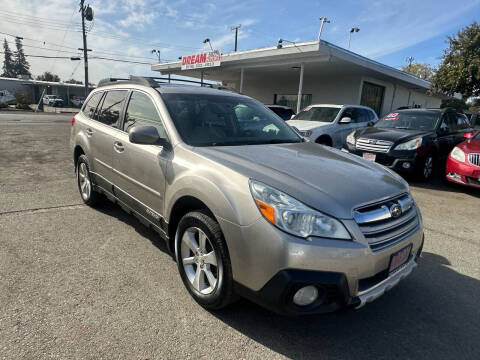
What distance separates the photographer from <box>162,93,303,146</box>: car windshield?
115 inches

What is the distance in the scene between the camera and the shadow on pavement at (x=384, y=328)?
84.3 inches

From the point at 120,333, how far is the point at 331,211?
1651mm

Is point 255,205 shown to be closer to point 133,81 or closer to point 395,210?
point 395,210

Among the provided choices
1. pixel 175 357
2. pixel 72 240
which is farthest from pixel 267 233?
pixel 72 240

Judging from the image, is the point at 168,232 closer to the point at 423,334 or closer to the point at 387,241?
the point at 387,241

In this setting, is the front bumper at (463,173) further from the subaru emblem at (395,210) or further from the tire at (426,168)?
the subaru emblem at (395,210)

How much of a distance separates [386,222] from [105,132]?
10.5 ft

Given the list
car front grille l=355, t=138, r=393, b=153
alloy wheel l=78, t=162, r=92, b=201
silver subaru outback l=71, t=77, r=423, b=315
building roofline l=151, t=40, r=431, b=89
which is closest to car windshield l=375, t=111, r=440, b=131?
car front grille l=355, t=138, r=393, b=153

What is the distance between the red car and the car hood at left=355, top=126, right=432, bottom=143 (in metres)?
0.91

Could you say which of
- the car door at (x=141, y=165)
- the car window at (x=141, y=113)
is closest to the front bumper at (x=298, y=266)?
the car door at (x=141, y=165)

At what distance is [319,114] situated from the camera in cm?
959

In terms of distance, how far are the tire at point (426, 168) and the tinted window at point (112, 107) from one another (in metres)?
6.30

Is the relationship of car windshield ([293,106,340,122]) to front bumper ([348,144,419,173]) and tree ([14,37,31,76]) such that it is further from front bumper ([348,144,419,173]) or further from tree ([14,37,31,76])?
tree ([14,37,31,76])

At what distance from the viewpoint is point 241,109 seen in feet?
11.6
